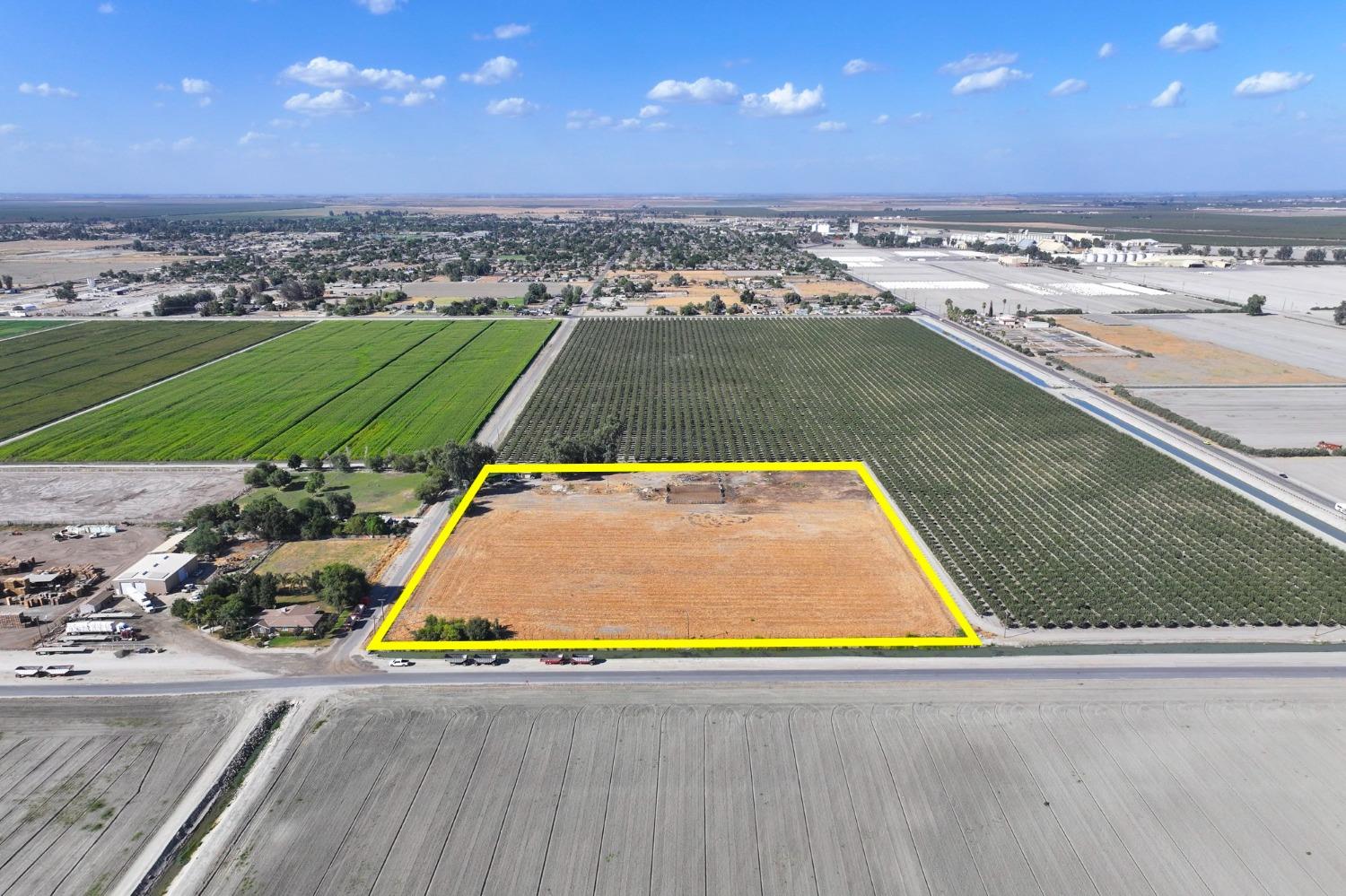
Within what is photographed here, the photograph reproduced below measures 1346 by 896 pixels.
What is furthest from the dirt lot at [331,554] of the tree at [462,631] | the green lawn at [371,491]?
the tree at [462,631]

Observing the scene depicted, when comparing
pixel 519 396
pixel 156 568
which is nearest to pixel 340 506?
pixel 156 568

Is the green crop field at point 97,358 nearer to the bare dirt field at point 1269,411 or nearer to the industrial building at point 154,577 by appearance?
the industrial building at point 154,577

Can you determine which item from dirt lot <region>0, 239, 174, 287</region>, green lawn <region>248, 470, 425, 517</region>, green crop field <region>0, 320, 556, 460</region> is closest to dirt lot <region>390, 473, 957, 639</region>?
green lawn <region>248, 470, 425, 517</region>

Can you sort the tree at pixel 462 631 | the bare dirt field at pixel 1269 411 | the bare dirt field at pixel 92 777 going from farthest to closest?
the bare dirt field at pixel 1269 411 < the tree at pixel 462 631 < the bare dirt field at pixel 92 777

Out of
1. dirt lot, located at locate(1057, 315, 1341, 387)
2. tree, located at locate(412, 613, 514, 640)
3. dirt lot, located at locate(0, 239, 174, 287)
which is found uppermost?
dirt lot, located at locate(0, 239, 174, 287)

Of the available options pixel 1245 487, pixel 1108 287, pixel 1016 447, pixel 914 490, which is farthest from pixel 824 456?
pixel 1108 287

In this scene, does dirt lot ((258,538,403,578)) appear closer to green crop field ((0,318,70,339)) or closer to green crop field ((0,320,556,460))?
green crop field ((0,320,556,460))
